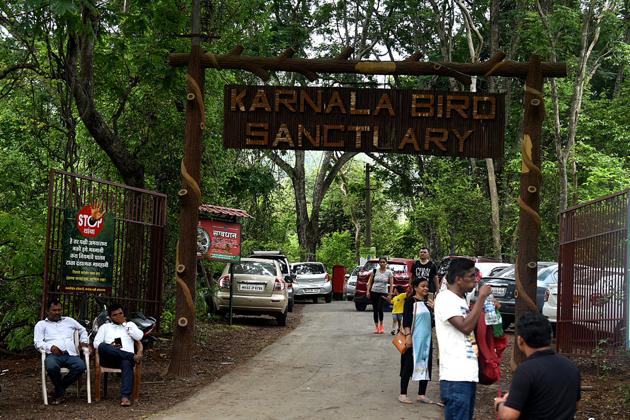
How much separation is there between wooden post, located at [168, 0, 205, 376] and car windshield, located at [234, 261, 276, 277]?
8813 mm

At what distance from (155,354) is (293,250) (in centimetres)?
4354

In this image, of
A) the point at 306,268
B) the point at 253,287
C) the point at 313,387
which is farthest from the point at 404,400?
the point at 306,268

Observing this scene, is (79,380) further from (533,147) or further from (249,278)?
(249,278)

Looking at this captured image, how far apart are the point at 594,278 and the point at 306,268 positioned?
930 inches

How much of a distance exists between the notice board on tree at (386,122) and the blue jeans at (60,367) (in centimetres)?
389

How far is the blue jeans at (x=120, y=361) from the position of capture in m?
11.1

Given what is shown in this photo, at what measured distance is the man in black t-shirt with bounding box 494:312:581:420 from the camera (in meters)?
5.05

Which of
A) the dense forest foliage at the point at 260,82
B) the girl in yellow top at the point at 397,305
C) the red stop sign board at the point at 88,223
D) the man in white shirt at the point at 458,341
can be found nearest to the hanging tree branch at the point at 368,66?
the dense forest foliage at the point at 260,82

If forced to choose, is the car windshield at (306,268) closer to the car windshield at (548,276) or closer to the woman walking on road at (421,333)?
the car windshield at (548,276)

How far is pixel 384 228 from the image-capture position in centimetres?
6756

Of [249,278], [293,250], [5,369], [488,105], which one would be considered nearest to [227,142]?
[488,105]

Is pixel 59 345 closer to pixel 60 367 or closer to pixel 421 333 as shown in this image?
A: pixel 60 367

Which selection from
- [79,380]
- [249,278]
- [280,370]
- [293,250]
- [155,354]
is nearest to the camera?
[79,380]

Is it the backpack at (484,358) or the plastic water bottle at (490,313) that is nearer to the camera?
the backpack at (484,358)
